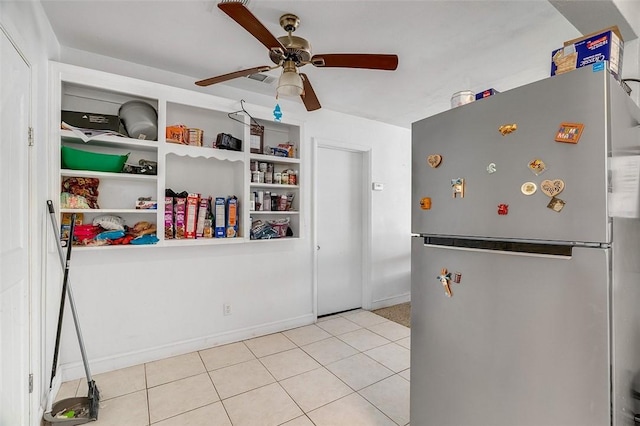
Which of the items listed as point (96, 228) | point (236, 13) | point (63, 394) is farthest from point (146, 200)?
point (236, 13)

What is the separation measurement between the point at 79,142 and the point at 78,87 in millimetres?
432

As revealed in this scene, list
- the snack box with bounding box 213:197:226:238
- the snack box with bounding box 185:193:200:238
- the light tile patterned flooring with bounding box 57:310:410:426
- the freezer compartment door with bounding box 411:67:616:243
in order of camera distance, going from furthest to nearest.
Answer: the snack box with bounding box 213:197:226:238 < the snack box with bounding box 185:193:200:238 < the light tile patterned flooring with bounding box 57:310:410:426 < the freezer compartment door with bounding box 411:67:616:243

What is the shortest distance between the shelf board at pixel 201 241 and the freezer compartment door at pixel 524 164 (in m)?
1.91

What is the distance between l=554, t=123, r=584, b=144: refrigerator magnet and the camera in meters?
0.96

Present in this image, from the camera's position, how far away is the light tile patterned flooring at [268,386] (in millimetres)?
1910

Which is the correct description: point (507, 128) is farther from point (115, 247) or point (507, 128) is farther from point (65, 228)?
point (65, 228)

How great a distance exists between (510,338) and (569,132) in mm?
766

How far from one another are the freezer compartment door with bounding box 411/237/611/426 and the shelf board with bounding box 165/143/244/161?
1955mm

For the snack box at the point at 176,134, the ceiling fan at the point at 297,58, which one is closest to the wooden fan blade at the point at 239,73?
the ceiling fan at the point at 297,58

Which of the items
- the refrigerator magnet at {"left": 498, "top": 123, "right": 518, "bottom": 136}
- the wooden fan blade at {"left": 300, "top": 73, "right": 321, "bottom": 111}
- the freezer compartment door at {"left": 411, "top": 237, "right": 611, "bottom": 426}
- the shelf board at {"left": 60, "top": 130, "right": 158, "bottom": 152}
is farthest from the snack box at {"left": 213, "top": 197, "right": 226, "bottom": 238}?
the refrigerator magnet at {"left": 498, "top": 123, "right": 518, "bottom": 136}

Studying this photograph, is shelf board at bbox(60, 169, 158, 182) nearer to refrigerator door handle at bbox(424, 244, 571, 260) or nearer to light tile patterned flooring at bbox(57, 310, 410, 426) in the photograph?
light tile patterned flooring at bbox(57, 310, 410, 426)

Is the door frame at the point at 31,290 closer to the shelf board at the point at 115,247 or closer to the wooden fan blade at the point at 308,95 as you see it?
the shelf board at the point at 115,247

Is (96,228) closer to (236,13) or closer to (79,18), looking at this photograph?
(79,18)

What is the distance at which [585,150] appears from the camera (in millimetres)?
A: 948
